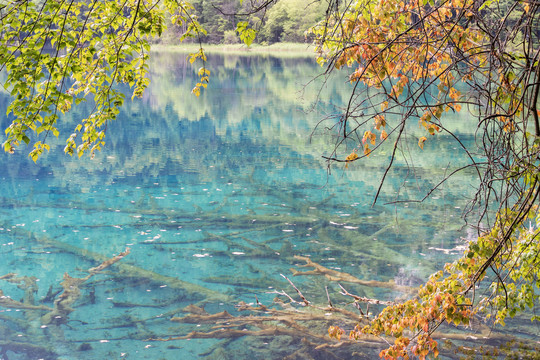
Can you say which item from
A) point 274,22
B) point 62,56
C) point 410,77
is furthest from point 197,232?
point 274,22

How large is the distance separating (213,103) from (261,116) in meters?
4.64

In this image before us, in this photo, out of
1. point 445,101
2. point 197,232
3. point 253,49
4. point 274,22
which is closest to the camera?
point 445,101

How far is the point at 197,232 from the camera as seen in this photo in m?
10.8

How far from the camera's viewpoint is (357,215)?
1165 centimetres

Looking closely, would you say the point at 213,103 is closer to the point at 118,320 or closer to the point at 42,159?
the point at 42,159

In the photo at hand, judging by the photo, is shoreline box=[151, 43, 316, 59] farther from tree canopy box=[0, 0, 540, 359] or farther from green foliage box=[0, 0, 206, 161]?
tree canopy box=[0, 0, 540, 359]

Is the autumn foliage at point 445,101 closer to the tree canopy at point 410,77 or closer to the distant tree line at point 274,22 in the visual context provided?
the tree canopy at point 410,77

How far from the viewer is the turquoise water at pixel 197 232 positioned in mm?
7246

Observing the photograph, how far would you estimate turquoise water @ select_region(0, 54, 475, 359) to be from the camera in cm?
725

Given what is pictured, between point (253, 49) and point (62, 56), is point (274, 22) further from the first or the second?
point (62, 56)

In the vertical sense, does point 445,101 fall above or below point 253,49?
below

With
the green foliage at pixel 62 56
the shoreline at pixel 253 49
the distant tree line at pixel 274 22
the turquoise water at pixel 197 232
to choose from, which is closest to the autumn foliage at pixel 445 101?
the turquoise water at pixel 197 232

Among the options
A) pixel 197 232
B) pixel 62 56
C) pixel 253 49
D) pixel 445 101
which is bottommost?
pixel 197 232

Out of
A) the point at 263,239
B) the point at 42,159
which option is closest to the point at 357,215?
the point at 263,239
